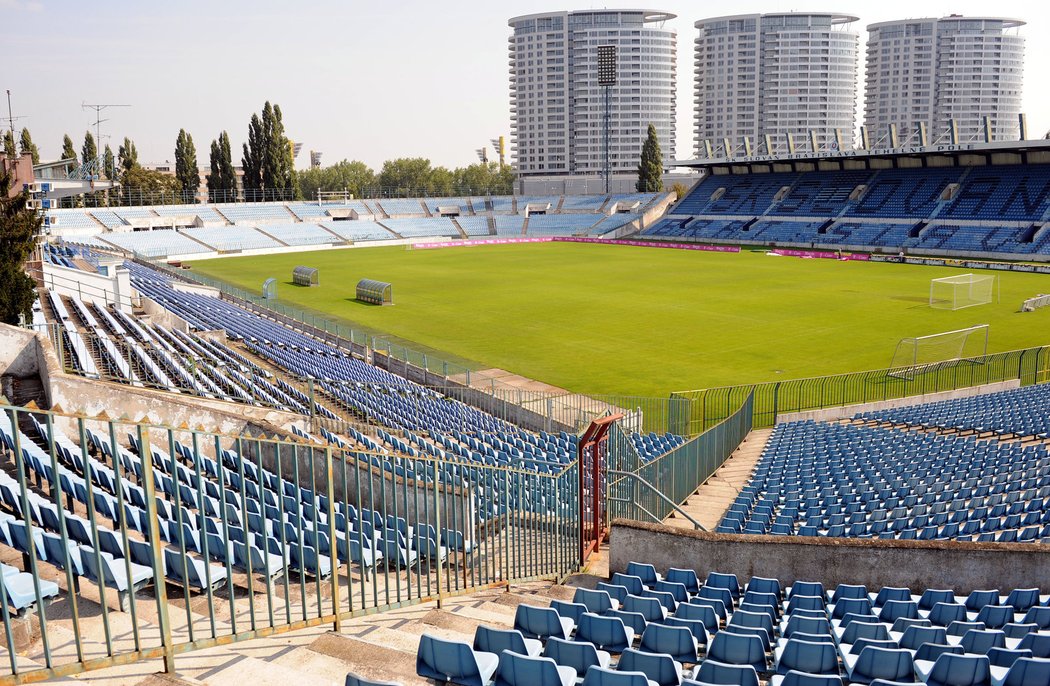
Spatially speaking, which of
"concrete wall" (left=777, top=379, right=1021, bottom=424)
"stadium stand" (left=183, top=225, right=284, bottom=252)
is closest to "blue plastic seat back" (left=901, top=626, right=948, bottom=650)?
"concrete wall" (left=777, top=379, right=1021, bottom=424)

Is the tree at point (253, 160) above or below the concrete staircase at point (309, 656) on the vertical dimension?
above

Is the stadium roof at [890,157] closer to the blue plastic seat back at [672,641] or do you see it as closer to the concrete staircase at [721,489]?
the concrete staircase at [721,489]

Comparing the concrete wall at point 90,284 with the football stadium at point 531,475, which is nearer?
the football stadium at point 531,475

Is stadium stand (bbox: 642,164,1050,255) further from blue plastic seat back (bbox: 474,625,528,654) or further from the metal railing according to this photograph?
blue plastic seat back (bbox: 474,625,528,654)

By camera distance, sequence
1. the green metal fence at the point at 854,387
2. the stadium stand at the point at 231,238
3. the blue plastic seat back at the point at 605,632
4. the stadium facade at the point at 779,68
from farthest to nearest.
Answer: the stadium facade at the point at 779,68 → the stadium stand at the point at 231,238 → the green metal fence at the point at 854,387 → the blue plastic seat back at the point at 605,632

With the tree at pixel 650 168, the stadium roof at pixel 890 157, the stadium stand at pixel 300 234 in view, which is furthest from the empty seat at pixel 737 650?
the tree at pixel 650 168

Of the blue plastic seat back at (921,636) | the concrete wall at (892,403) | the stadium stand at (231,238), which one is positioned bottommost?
the concrete wall at (892,403)

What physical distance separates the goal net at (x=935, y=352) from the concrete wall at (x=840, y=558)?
21710 millimetres

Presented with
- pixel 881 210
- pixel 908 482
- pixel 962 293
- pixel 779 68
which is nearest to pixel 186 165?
pixel 881 210

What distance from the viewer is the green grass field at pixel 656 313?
33312 millimetres

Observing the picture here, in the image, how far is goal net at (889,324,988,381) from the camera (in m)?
30.0

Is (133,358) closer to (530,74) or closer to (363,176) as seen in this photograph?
(363,176)

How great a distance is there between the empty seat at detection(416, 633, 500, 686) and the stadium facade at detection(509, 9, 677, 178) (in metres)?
184

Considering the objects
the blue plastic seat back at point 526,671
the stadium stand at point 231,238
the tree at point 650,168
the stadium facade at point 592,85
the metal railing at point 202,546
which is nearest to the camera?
the blue plastic seat back at point 526,671
